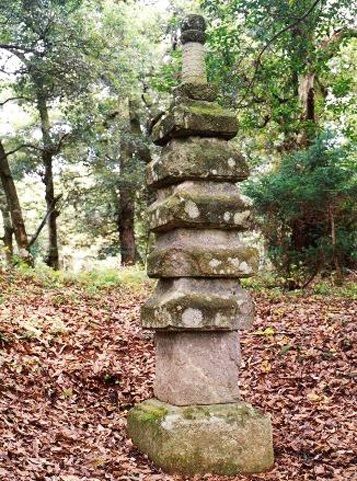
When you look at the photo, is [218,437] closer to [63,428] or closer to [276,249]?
[63,428]

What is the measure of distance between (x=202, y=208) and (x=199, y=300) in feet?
3.05

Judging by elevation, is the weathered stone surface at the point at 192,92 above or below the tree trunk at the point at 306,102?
below

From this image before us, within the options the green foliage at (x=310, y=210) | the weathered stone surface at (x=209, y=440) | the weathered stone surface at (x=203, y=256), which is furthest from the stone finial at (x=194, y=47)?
the green foliage at (x=310, y=210)

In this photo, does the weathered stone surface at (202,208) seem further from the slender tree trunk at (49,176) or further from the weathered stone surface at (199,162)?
the slender tree trunk at (49,176)

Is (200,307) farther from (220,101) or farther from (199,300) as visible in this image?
(220,101)

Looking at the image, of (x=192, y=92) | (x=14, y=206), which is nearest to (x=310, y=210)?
(x=192, y=92)

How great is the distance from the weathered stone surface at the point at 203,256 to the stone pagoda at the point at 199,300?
0.03 ft

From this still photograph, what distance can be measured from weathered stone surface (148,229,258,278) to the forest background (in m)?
3.95

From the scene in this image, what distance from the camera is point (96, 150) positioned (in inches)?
752

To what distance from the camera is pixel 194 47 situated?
5.97 metres

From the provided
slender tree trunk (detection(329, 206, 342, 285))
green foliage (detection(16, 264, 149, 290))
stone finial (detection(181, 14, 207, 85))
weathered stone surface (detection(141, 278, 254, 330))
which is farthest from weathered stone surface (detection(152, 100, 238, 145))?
green foliage (detection(16, 264, 149, 290))

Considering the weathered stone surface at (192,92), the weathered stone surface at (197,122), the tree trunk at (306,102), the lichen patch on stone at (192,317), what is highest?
the tree trunk at (306,102)

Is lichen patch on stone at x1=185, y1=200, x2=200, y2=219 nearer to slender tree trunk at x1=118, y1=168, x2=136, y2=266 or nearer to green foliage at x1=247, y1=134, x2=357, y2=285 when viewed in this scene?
green foliage at x1=247, y1=134, x2=357, y2=285

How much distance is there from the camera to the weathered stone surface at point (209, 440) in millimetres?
5316
